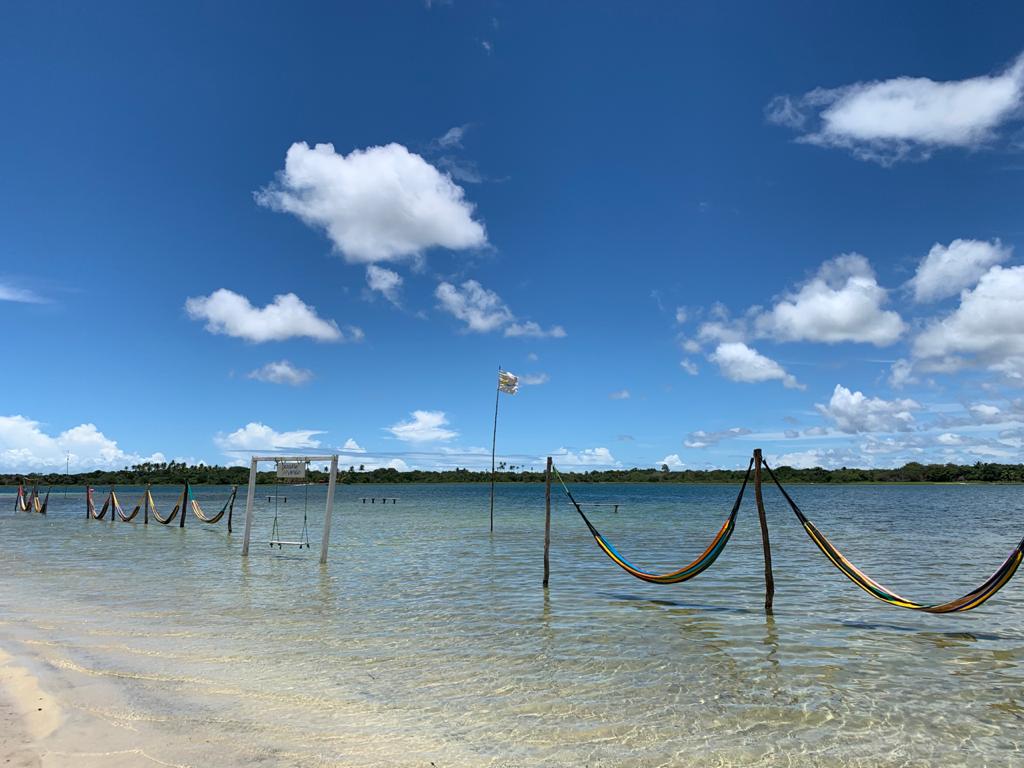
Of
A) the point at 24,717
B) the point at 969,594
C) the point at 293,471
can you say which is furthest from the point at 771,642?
the point at 293,471

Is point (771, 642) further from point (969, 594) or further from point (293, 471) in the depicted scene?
point (293, 471)

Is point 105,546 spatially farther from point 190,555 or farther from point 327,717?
point 327,717

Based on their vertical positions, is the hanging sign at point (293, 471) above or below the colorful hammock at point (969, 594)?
above

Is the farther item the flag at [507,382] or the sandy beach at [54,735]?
the flag at [507,382]

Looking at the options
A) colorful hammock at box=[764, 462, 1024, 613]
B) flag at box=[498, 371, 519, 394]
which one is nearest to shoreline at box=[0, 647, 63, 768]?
colorful hammock at box=[764, 462, 1024, 613]

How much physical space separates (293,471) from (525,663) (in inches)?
453

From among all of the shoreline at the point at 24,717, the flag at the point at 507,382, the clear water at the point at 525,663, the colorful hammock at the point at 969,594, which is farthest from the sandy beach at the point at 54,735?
the flag at the point at 507,382

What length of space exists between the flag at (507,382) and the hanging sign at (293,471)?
11.2 meters

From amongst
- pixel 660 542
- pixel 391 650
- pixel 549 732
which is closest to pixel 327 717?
pixel 549 732

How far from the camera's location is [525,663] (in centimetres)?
793

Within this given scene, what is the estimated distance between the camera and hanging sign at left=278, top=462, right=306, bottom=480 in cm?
1753


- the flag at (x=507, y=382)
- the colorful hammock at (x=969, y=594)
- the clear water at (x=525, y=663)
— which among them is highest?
the flag at (x=507, y=382)

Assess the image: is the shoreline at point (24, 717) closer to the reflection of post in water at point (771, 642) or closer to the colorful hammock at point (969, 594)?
the reflection of post in water at point (771, 642)

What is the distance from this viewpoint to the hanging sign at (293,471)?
17531 millimetres
